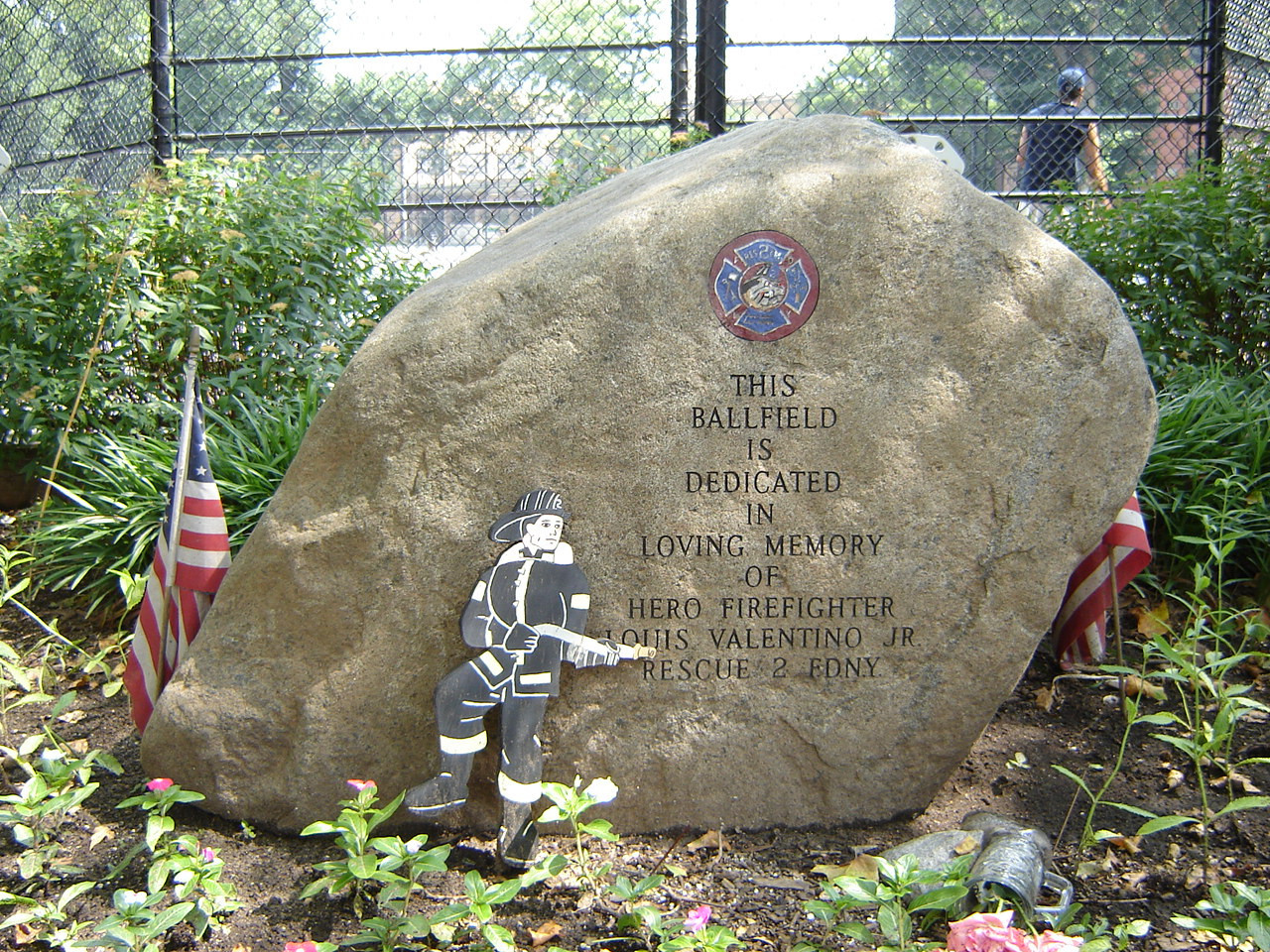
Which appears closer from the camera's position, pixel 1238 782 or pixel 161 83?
pixel 1238 782

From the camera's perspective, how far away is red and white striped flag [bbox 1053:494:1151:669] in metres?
3.37

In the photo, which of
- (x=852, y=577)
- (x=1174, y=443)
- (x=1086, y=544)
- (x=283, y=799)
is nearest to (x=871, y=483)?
(x=852, y=577)

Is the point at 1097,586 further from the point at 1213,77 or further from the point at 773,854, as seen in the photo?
the point at 1213,77

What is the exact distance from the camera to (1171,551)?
4.08m

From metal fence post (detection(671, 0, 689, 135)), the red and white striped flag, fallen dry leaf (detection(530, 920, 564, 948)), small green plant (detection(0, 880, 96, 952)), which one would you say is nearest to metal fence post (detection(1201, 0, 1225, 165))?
metal fence post (detection(671, 0, 689, 135))

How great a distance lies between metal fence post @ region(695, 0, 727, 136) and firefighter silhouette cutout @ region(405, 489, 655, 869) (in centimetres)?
375

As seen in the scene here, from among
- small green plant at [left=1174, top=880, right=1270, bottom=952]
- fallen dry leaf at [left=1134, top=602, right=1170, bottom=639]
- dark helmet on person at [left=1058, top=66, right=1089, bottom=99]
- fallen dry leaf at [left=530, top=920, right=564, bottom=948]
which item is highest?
dark helmet on person at [left=1058, top=66, right=1089, bottom=99]

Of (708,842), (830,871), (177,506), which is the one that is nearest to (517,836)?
(708,842)

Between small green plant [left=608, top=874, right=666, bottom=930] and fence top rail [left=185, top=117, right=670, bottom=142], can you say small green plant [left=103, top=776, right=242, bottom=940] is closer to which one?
small green plant [left=608, top=874, right=666, bottom=930]

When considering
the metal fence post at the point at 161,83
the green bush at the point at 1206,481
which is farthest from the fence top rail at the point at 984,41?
the metal fence post at the point at 161,83

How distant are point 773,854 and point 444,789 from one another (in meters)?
0.89

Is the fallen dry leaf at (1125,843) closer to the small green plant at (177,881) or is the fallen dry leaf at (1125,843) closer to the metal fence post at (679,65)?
the small green plant at (177,881)

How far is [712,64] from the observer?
227 inches

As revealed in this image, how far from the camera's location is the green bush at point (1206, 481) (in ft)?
13.1
